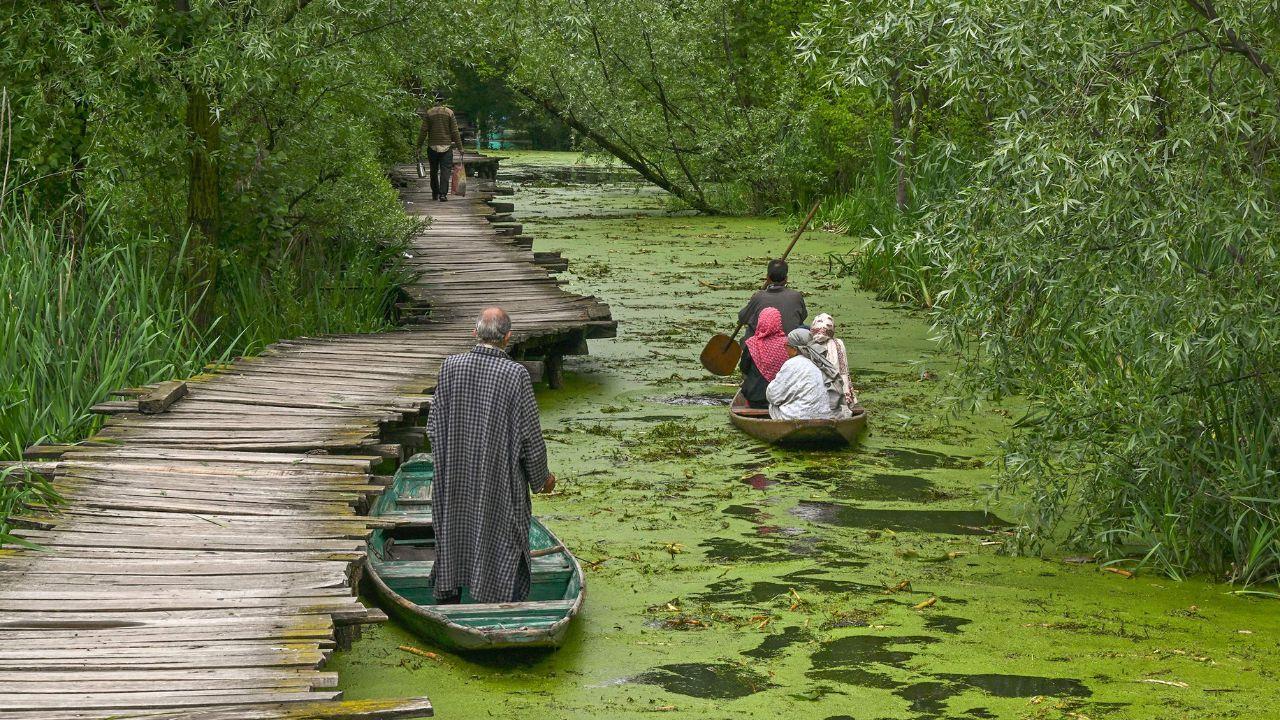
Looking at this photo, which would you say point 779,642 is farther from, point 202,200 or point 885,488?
point 202,200

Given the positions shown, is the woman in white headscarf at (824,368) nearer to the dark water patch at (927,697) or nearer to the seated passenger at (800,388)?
the seated passenger at (800,388)

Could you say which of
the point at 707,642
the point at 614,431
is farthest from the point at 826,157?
the point at 707,642

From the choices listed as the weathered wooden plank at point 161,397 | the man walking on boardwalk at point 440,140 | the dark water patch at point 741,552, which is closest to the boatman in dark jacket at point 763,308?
the dark water patch at point 741,552

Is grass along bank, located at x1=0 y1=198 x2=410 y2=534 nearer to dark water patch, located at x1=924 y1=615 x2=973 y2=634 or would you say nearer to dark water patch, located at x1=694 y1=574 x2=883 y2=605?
dark water patch, located at x1=694 y1=574 x2=883 y2=605

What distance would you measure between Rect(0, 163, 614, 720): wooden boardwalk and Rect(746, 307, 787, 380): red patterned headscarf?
8.28 ft

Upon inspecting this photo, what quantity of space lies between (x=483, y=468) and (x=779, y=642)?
1607 millimetres

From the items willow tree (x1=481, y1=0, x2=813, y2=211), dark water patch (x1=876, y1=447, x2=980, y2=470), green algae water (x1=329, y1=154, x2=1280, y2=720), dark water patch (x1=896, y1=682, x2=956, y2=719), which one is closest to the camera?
dark water patch (x1=896, y1=682, x2=956, y2=719)

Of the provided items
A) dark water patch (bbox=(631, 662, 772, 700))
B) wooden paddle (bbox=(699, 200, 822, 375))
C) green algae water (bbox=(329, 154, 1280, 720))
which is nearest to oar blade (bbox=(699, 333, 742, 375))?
wooden paddle (bbox=(699, 200, 822, 375))

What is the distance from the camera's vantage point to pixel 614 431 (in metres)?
11.7

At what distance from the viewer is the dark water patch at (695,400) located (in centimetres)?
1267

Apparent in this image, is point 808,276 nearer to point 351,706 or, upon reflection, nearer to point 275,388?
point 275,388

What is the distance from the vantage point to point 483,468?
23.0 feet

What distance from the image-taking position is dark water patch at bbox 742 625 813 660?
693 cm

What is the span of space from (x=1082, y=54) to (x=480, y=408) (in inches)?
128
